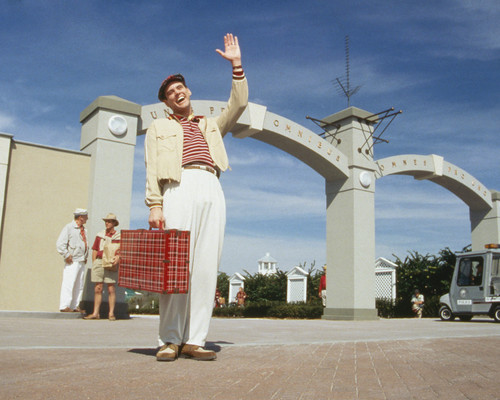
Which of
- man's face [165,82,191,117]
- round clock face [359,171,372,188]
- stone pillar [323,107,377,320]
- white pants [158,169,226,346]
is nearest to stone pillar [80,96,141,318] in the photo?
man's face [165,82,191,117]

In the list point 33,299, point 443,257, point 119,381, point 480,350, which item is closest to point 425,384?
point 119,381

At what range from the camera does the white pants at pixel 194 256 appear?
3484mm

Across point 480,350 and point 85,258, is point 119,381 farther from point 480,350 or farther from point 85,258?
point 85,258

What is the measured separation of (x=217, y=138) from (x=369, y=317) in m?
10.0

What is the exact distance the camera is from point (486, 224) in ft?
59.0

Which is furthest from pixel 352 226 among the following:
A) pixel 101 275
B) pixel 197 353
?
pixel 197 353

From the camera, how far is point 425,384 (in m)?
2.77

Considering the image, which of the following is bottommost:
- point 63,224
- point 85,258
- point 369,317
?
point 369,317

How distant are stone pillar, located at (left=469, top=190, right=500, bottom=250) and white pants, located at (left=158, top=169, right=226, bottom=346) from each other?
653 inches

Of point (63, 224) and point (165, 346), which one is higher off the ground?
point (63, 224)

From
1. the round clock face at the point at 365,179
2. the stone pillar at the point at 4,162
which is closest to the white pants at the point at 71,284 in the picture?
the stone pillar at the point at 4,162

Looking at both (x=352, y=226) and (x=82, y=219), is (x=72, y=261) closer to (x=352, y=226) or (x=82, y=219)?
(x=82, y=219)

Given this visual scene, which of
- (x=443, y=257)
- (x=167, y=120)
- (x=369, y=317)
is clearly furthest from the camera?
(x=443, y=257)

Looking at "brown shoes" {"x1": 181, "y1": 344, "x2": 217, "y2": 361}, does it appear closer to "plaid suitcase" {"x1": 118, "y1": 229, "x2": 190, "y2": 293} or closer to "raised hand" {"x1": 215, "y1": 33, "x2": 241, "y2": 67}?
"plaid suitcase" {"x1": 118, "y1": 229, "x2": 190, "y2": 293}
